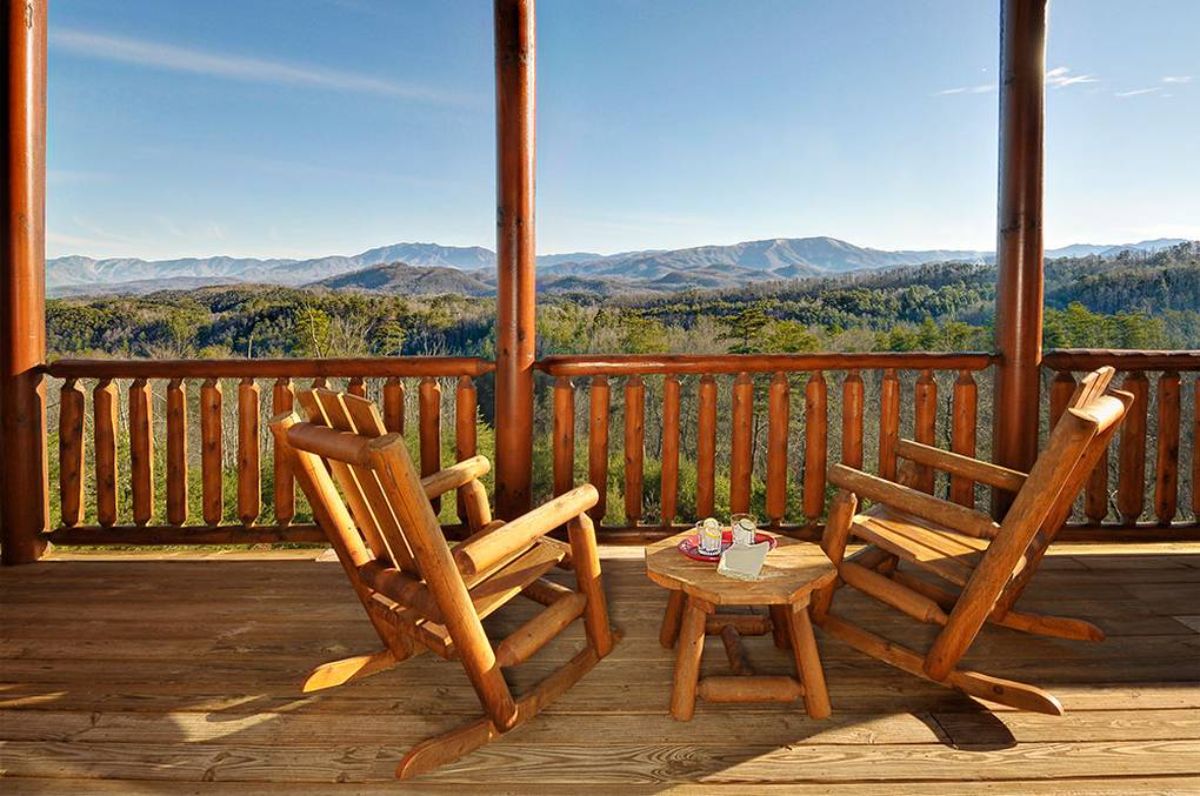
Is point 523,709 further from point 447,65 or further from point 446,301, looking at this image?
point 447,65

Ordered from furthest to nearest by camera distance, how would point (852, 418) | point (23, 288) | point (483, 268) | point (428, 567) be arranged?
A: point (483, 268), point (852, 418), point (23, 288), point (428, 567)

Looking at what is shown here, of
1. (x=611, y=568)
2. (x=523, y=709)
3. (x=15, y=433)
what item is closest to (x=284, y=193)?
(x=15, y=433)

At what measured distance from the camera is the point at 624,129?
19.9 feet

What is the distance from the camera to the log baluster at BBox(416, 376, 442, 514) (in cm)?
311

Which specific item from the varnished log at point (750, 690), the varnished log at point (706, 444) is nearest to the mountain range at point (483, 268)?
the varnished log at point (706, 444)

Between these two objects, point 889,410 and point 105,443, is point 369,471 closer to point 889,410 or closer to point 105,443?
point 105,443

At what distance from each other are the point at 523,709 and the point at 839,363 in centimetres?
203

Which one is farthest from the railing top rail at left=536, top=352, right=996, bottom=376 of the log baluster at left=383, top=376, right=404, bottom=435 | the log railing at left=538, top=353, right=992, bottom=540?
the log baluster at left=383, top=376, right=404, bottom=435

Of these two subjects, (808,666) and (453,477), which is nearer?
(808,666)

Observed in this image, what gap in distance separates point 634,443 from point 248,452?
1.71 metres

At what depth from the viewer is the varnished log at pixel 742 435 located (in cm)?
311

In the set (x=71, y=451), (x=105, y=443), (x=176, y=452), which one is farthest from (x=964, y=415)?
(x=71, y=451)

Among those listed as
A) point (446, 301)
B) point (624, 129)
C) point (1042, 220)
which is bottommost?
point (446, 301)

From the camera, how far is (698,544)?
6.61ft
